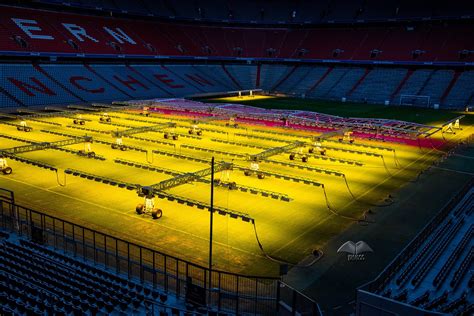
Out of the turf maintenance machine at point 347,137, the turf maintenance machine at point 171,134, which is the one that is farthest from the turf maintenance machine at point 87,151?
the turf maintenance machine at point 347,137

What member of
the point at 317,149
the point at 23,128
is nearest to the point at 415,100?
the point at 317,149

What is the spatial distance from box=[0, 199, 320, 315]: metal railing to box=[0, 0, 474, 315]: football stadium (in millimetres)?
91

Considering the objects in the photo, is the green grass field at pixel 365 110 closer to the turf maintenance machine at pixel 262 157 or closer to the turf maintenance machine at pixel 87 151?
the turf maintenance machine at pixel 262 157

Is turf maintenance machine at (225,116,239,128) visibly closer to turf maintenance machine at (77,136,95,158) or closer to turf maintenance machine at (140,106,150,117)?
turf maintenance machine at (140,106,150,117)

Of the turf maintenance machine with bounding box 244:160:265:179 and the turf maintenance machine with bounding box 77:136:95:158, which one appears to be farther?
the turf maintenance machine with bounding box 77:136:95:158

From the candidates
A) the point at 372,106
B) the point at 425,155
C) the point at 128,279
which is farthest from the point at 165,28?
the point at 128,279

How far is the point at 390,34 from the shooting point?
82.6m

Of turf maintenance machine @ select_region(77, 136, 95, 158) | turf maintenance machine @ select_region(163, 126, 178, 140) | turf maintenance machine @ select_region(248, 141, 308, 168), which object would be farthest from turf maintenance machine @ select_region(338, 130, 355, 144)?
turf maintenance machine @ select_region(77, 136, 95, 158)

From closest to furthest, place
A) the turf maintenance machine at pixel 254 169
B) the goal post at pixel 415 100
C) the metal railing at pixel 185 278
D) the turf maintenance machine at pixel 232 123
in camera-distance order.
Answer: the metal railing at pixel 185 278, the turf maintenance machine at pixel 254 169, the turf maintenance machine at pixel 232 123, the goal post at pixel 415 100

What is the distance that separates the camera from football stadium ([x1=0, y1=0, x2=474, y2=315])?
A: 539 inches

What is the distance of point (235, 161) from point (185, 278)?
16760 millimetres

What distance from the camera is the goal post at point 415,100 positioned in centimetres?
6871

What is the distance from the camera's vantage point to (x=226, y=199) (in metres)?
23.5

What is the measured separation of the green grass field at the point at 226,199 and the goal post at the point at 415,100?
34.5m
